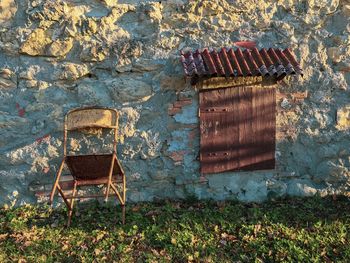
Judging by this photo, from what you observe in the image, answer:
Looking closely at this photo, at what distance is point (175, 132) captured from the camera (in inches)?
191

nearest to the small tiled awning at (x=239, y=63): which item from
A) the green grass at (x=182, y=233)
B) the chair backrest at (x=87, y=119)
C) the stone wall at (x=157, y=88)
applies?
the stone wall at (x=157, y=88)

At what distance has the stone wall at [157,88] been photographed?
15.1ft

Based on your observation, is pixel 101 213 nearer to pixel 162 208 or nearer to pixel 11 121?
pixel 162 208

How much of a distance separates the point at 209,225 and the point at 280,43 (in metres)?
2.26

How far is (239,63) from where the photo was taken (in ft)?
15.4

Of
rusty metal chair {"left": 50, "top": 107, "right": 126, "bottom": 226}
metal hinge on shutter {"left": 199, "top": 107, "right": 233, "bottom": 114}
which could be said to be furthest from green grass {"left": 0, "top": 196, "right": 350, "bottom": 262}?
metal hinge on shutter {"left": 199, "top": 107, "right": 233, "bottom": 114}

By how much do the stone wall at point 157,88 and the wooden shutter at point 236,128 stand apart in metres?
0.11

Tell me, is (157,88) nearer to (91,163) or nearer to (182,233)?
(91,163)

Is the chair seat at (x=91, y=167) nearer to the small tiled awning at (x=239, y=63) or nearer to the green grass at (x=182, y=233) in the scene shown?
the green grass at (x=182, y=233)

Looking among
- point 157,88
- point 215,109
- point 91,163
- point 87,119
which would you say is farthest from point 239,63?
point 91,163

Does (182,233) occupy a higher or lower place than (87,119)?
lower

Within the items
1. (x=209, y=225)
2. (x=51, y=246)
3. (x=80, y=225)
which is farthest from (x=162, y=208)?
(x=51, y=246)

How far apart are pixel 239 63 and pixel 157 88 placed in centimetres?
94

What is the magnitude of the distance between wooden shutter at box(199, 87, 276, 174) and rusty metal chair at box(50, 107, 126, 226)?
3.26 ft
